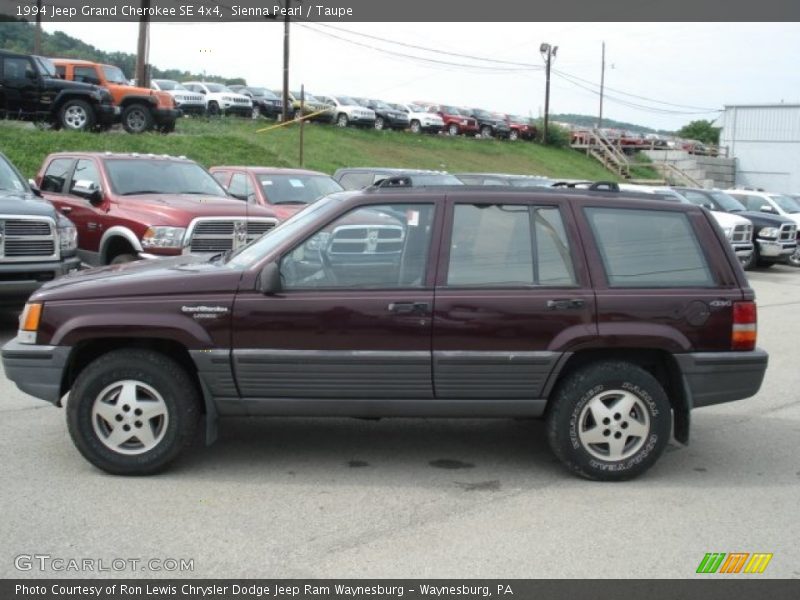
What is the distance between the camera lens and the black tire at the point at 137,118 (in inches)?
992

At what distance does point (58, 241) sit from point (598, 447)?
21.7 ft

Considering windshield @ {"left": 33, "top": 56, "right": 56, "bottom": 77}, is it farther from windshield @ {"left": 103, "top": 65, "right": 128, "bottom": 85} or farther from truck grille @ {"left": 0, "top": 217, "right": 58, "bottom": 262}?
truck grille @ {"left": 0, "top": 217, "right": 58, "bottom": 262}

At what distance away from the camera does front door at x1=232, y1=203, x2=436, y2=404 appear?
5.36 meters

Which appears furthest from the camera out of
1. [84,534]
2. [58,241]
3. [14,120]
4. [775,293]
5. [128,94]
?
[128,94]

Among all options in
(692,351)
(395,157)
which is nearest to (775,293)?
(692,351)

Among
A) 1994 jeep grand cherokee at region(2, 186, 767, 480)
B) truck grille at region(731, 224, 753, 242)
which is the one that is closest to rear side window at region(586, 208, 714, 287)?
1994 jeep grand cherokee at region(2, 186, 767, 480)

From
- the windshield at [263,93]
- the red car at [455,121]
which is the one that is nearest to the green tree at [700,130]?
the red car at [455,121]

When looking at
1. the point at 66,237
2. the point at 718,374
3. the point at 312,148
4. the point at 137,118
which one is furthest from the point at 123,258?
the point at 312,148

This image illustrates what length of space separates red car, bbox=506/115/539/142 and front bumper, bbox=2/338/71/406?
160ft

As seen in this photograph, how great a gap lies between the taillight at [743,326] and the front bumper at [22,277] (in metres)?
6.88

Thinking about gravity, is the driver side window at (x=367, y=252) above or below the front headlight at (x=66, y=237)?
above

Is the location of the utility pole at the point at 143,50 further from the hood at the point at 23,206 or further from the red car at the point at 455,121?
the hood at the point at 23,206

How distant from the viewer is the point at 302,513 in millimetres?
4949
